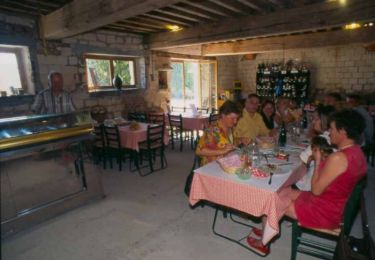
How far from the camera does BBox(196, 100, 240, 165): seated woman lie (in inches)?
97.5

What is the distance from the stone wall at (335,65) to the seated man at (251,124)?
20.7 feet

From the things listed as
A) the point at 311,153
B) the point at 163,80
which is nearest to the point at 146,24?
the point at 163,80

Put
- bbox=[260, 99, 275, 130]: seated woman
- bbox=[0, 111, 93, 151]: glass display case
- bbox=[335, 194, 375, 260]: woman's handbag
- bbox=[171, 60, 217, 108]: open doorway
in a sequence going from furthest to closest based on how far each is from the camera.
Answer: bbox=[171, 60, 217, 108]: open doorway, bbox=[260, 99, 275, 130]: seated woman, bbox=[0, 111, 93, 151]: glass display case, bbox=[335, 194, 375, 260]: woman's handbag

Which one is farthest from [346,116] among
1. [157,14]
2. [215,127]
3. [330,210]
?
[157,14]

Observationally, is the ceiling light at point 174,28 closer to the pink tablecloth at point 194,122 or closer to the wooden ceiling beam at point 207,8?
the wooden ceiling beam at point 207,8

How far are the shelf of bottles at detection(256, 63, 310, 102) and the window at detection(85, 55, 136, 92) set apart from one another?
5080mm

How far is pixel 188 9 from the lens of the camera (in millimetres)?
4445

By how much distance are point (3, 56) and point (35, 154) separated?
282cm

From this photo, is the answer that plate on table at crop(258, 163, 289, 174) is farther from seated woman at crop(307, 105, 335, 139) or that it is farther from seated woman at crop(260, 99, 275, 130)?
seated woman at crop(260, 99, 275, 130)

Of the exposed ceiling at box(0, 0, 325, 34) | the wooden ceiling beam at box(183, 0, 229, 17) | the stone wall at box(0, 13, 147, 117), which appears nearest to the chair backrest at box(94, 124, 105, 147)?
the stone wall at box(0, 13, 147, 117)

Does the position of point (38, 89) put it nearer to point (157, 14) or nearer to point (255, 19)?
point (157, 14)

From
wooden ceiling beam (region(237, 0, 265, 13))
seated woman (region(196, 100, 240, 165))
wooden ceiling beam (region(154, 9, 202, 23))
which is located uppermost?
wooden ceiling beam (region(154, 9, 202, 23))

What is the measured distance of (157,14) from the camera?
4801 millimetres

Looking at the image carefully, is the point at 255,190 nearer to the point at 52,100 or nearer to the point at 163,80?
the point at 52,100
